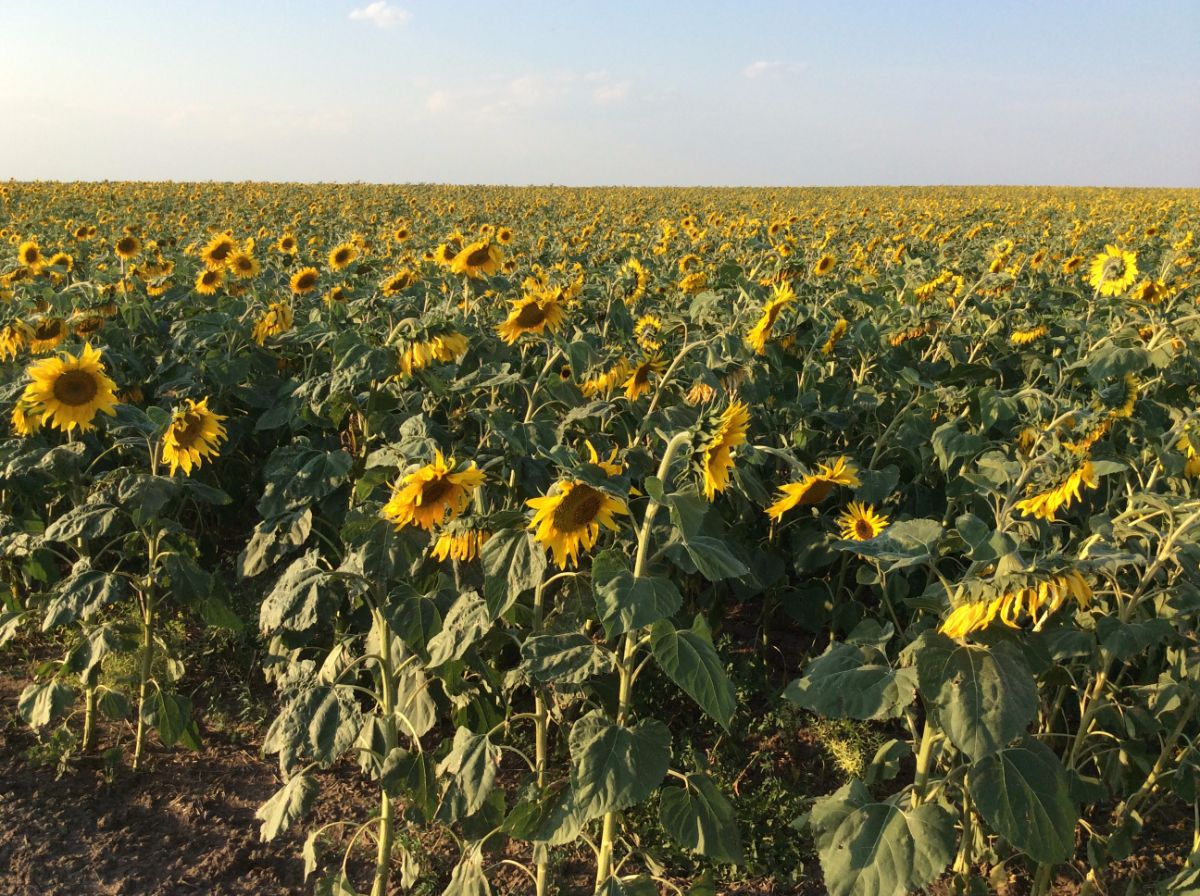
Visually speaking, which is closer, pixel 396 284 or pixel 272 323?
pixel 272 323

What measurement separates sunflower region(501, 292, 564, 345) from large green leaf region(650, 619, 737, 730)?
2.07 meters

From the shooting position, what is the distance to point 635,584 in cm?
174

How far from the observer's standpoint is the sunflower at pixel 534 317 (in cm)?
360

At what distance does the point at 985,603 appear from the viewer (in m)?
1.51

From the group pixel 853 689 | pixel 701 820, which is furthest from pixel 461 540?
pixel 853 689

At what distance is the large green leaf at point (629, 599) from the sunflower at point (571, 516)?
152 millimetres

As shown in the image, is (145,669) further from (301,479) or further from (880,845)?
(880,845)

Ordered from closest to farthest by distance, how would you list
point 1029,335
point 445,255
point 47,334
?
point 47,334, point 1029,335, point 445,255

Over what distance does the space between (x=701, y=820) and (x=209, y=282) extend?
16.3ft

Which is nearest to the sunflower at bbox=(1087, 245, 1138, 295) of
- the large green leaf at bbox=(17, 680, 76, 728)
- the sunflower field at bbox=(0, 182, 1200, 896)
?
the sunflower field at bbox=(0, 182, 1200, 896)

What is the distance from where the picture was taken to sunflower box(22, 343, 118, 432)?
287cm

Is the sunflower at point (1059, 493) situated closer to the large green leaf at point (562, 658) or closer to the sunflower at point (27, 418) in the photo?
the large green leaf at point (562, 658)

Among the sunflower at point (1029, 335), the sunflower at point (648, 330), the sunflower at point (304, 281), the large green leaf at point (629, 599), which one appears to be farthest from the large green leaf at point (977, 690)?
the sunflower at point (304, 281)

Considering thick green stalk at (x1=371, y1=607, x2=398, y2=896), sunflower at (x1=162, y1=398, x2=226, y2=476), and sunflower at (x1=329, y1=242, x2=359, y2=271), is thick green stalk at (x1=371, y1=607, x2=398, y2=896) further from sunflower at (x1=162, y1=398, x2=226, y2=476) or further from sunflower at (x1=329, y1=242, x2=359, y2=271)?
sunflower at (x1=329, y1=242, x2=359, y2=271)
